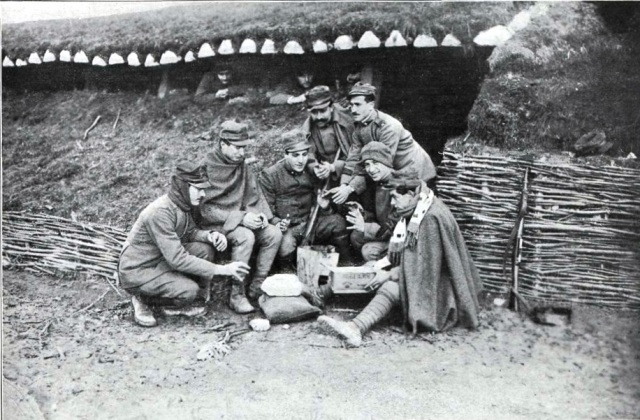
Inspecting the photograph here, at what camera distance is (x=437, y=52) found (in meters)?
4.78

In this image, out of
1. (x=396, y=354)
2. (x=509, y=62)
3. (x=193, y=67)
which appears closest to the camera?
(x=396, y=354)

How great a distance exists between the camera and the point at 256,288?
4094mm

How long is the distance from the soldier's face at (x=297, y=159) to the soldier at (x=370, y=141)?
30 cm

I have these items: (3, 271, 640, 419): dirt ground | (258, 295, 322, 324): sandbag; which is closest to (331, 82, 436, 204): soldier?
(258, 295, 322, 324): sandbag

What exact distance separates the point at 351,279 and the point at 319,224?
2.35ft

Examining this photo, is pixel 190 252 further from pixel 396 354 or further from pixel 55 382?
pixel 396 354

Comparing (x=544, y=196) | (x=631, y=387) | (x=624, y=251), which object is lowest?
(x=631, y=387)

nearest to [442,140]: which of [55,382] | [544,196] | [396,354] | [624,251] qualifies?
[544,196]

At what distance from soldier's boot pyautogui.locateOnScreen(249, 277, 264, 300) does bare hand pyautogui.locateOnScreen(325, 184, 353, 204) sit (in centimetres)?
79

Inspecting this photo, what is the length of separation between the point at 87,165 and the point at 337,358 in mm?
3109

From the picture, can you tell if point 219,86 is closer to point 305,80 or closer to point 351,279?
point 305,80

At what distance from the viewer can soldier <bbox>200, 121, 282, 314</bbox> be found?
398 centimetres

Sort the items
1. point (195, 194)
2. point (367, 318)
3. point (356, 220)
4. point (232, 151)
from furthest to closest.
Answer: point (356, 220)
point (232, 151)
point (195, 194)
point (367, 318)

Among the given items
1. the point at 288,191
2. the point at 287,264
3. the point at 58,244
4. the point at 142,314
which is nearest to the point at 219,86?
the point at 288,191
